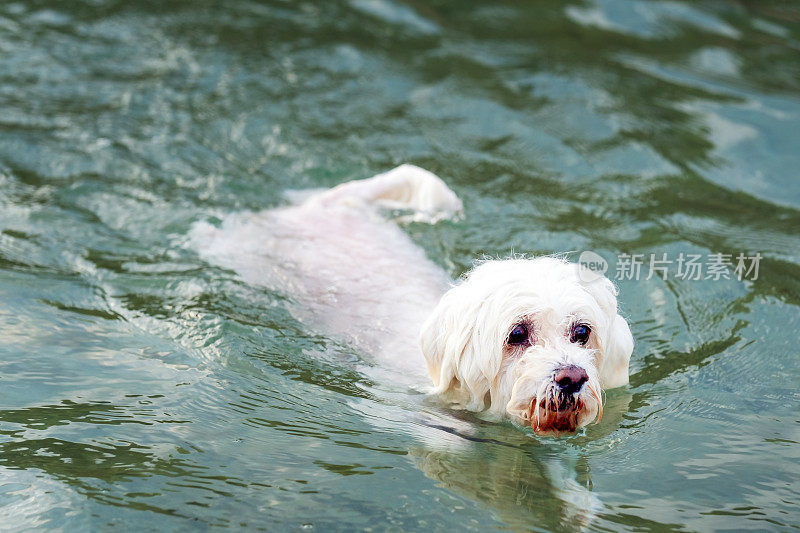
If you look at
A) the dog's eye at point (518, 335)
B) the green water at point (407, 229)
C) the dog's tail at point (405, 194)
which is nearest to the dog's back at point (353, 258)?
the dog's tail at point (405, 194)

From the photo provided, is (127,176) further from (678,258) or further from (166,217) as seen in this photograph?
(678,258)

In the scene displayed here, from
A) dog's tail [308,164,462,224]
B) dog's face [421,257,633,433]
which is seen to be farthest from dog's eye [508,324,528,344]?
dog's tail [308,164,462,224]

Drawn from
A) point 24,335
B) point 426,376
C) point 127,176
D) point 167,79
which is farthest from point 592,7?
point 24,335

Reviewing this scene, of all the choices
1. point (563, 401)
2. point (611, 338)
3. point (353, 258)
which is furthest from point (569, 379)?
point (353, 258)

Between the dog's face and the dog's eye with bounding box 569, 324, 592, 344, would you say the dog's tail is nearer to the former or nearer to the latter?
the dog's face

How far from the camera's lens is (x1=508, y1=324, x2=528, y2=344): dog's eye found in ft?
14.2

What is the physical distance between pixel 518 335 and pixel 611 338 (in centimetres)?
53

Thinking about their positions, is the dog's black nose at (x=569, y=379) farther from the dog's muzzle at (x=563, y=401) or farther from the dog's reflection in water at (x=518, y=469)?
the dog's reflection in water at (x=518, y=469)

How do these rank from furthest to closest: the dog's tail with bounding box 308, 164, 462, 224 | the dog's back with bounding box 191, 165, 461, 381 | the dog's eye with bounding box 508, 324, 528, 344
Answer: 1. the dog's tail with bounding box 308, 164, 462, 224
2. the dog's back with bounding box 191, 165, 461, 381
3. the dog's eye with bounding box 508, 324, 528, 344

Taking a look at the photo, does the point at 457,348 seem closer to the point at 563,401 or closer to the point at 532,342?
the point at 532,342

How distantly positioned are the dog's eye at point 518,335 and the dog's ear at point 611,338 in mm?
379

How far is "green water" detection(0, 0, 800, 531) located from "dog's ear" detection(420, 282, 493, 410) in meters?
0.19

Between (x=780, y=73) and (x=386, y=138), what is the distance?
14.8 ft

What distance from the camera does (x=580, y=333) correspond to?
4398 mm
